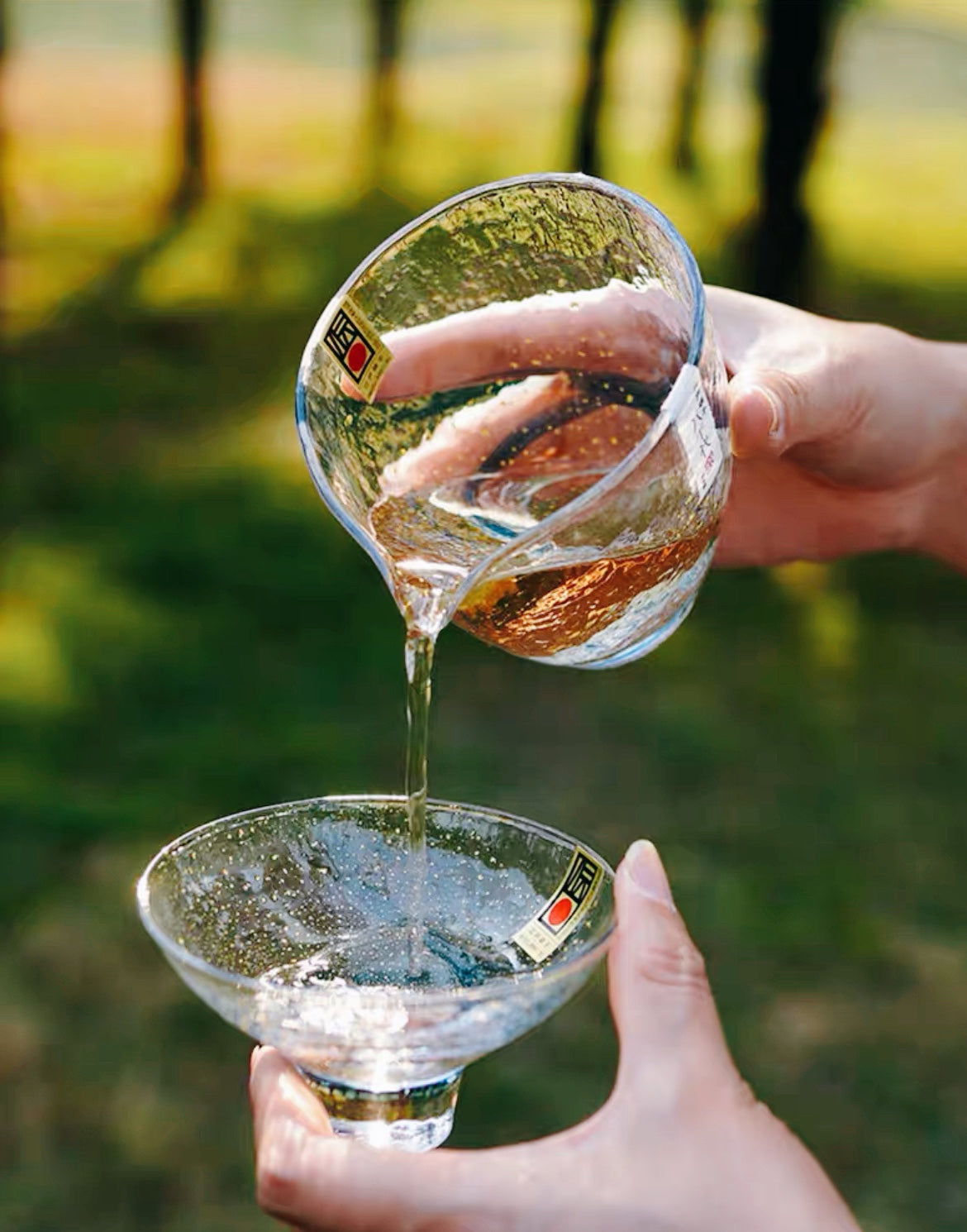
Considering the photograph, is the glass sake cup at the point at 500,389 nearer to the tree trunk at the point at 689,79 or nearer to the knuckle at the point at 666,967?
the knuckle at the point at 666,967

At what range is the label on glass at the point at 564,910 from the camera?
48.7 inches

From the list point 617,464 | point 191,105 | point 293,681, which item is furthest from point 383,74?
point 617,464

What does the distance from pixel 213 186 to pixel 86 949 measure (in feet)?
16.9

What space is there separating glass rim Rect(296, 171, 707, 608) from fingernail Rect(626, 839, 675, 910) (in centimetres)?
21

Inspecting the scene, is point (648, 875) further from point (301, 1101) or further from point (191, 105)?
point (191, 105)

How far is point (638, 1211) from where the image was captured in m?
1.05

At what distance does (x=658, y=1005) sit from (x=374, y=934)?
25 centimetres

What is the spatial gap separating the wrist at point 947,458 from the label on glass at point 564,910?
687mm

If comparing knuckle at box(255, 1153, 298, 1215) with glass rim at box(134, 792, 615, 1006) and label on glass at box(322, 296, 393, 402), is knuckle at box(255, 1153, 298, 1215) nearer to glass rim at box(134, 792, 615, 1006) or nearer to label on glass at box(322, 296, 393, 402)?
glass rim at box(134, 792, 615, 1006)

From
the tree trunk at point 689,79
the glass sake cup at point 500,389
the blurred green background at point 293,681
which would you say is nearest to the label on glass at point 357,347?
the glass sake cup at point 500,389

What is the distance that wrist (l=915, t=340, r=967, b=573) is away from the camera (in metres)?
1.71

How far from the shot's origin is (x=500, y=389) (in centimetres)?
145

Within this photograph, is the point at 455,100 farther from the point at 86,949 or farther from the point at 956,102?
the point at 86,949

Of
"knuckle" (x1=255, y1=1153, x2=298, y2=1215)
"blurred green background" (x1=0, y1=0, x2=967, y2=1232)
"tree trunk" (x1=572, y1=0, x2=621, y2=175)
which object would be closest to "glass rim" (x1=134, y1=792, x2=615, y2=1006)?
"knuckle" (x1=255, y1=1153, x2=298, y2=1215)
